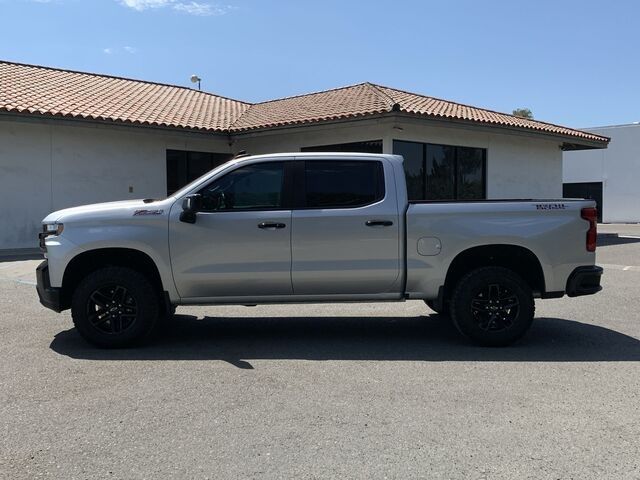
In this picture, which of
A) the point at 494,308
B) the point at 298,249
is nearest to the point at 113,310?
the point at 298,249

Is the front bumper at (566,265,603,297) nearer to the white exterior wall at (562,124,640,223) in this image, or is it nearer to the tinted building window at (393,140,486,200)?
the tinted building window at (393,140,486,200)

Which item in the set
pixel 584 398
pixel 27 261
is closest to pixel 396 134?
pixel 27 261

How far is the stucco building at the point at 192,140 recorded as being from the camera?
15180 mm

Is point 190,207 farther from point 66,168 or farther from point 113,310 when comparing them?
point 66,168

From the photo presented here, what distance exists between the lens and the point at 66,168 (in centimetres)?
1582

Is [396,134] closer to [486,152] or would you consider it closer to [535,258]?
[486,152]

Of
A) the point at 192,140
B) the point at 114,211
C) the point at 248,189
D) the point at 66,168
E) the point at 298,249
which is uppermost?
the point at 192,140

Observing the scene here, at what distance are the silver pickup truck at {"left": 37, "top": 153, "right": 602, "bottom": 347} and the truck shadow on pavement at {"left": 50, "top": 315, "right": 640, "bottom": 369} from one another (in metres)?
0.31

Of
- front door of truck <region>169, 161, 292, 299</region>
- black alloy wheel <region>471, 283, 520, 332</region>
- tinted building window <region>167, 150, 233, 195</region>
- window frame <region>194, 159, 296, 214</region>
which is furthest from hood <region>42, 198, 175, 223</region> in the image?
tinted building window <region>167, 150, 233, 195</region>

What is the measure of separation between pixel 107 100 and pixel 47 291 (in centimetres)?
1338

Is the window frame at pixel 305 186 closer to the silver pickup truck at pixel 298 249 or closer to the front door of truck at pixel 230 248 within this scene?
the silver pickup truck at pixel 298 249

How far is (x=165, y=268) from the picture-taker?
601 cm

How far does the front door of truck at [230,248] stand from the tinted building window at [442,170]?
428 inches

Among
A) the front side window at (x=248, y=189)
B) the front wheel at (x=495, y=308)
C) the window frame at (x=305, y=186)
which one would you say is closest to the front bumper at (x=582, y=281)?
the front wheel at (x=495, y=308)
